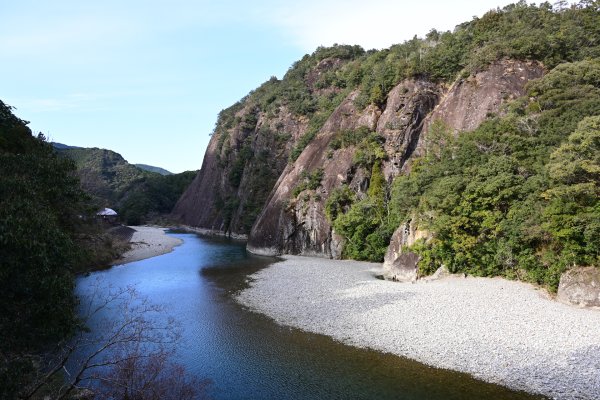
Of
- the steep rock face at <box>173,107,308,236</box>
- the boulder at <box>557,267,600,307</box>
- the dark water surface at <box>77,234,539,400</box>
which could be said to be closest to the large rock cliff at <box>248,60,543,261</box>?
the steep rock face at <box>173,107,308,236</box>

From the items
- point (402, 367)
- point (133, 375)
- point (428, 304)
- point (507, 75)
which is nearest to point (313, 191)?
point (507, 75)

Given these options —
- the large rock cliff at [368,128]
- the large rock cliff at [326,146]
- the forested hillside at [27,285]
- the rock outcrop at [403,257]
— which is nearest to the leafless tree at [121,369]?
the forested hillside at [27,285]

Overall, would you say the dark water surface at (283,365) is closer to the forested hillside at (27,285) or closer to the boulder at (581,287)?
the forested hillside at (27,285)

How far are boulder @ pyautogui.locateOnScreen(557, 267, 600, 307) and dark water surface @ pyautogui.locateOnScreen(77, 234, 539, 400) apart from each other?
962 cm

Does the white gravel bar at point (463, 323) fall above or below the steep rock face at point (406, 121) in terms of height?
below

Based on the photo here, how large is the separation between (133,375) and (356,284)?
18178mm

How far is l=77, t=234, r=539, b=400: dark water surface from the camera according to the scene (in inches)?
A: 519

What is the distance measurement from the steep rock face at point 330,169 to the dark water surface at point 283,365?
19.8m

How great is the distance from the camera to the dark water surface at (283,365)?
13.2m

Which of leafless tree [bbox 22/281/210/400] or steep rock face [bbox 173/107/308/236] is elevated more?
steep rock face [bbox 173/107/308/236]

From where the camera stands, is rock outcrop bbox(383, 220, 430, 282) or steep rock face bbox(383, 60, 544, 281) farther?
steep rock face bbox(383, 60, 544, 281)

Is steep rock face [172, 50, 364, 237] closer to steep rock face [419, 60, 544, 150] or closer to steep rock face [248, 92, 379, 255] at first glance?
steep rock face [248, 92, 379, 255]

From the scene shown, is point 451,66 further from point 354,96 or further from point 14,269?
point 14,269

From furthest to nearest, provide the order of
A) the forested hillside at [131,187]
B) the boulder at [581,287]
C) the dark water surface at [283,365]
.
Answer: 1. the forested hillside at [131,187]
2. the boulder at [581,287]
3. the dark water surface at [283,365]
